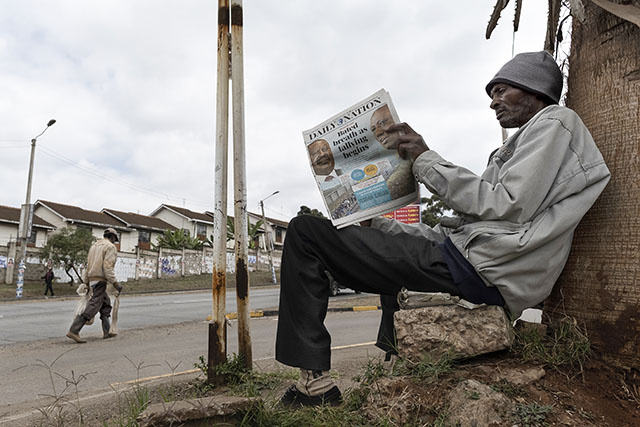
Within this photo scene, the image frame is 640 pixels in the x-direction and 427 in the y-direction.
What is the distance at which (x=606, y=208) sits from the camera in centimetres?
237

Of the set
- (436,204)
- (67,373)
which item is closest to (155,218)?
(436,204)

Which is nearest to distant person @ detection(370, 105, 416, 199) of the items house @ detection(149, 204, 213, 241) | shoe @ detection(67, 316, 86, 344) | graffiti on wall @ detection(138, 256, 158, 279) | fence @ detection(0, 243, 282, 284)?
shoe @ detection(67, 316, 86, 344)

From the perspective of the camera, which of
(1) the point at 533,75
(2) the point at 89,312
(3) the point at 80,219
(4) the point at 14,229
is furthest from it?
(3) the point at 80,219

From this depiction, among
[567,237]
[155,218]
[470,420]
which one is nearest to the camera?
[470,420]

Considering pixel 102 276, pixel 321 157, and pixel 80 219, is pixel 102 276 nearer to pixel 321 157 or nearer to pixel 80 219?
pixel 321 157

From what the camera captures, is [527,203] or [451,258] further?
[451,258]

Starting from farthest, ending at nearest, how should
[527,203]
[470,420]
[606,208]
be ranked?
[606,208], [527,203], [470,420]

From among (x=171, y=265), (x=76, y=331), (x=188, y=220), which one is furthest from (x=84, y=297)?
(x=188, y=220)

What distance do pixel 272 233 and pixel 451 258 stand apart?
59710 millimetres

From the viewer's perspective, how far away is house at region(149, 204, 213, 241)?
5250cm

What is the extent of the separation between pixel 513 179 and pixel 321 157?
89cm

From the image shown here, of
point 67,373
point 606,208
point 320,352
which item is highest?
point 606,208

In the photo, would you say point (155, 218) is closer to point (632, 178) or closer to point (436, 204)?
point (436, 204)

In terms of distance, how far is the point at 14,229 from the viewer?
37781 mm
